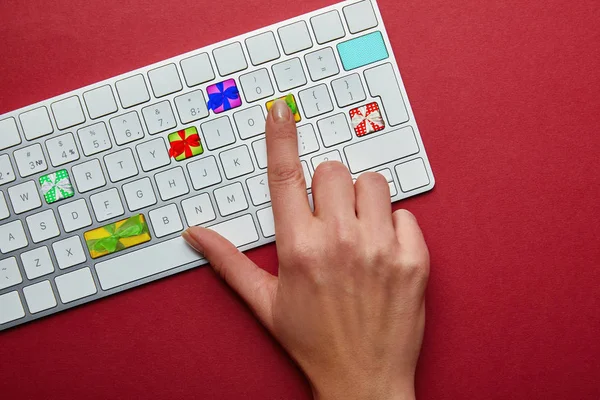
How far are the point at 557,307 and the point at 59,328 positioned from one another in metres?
0.72

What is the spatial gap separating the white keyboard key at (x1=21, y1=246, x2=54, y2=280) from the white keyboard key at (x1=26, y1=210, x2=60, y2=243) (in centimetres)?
2

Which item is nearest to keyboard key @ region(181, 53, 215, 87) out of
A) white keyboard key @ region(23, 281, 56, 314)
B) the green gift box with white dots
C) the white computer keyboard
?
the white computer keyboard

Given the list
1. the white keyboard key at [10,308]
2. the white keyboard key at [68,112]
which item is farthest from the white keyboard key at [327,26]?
the white keyboard key at [10,308]

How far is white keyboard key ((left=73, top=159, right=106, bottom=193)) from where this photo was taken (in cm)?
78

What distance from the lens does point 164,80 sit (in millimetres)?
785

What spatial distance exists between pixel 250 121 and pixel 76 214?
27cm

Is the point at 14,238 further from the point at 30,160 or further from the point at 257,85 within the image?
the point at 257,85

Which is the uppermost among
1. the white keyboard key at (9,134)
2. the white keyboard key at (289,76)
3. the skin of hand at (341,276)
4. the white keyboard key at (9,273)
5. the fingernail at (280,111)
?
the white keyboard key at (9,134)

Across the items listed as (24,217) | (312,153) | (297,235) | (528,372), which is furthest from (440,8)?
(24,217)

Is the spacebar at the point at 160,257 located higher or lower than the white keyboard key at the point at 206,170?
lower

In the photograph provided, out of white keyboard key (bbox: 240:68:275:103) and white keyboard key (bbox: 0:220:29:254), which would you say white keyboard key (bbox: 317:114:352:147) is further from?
white keyboard key (bbox: 0:220:29:254)

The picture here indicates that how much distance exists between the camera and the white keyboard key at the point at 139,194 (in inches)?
30.7

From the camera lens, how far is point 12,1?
85 cm

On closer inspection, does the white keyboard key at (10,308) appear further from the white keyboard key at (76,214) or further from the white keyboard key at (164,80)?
the white keyboard key at (164,80)
